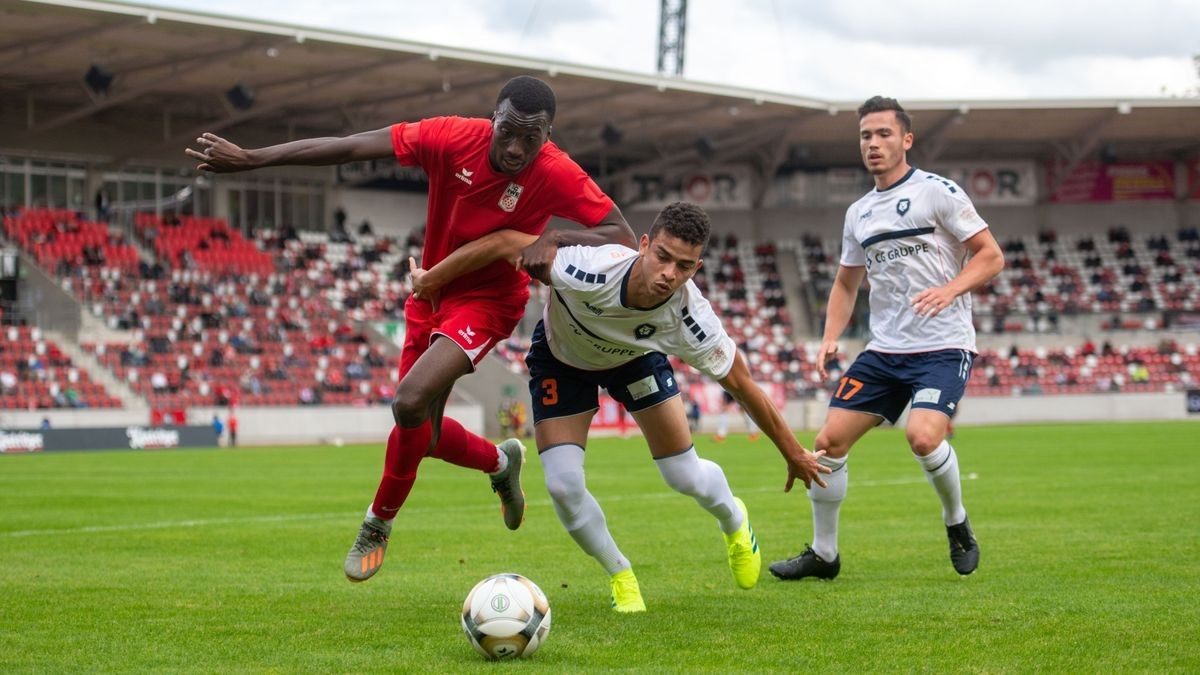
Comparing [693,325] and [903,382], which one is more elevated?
[693,325]

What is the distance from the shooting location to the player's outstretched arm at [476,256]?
7.22 m

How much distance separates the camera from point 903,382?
8234 mm

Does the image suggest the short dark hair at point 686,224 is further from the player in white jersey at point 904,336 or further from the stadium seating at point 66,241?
the stadium seating at point 66,241

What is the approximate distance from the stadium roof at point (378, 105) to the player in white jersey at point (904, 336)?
29221 mm

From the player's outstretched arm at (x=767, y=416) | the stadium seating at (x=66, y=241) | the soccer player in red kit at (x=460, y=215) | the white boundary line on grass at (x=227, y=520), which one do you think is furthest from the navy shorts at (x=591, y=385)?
the stadium seating at (x=66, y=241)

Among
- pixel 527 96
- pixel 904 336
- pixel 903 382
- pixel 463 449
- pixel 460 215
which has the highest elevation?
pixel 527 96

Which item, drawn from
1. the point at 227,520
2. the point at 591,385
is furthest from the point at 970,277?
the point at 227,520

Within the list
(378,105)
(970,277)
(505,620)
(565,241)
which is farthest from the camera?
(378,105)

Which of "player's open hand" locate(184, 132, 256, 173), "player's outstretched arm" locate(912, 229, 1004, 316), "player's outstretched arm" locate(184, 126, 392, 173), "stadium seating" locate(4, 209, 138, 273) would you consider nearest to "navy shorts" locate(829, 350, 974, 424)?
"player's outstretched arm" locate(912, 229, 1004, 316)

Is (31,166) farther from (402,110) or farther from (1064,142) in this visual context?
(1064,142)

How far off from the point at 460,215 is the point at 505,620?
2472 millimetres

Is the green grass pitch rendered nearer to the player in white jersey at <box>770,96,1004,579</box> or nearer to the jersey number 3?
the player in white jersey at <box>770,96,1004,579</box>

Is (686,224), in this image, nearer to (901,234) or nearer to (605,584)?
(901,234)

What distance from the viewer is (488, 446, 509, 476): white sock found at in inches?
333
